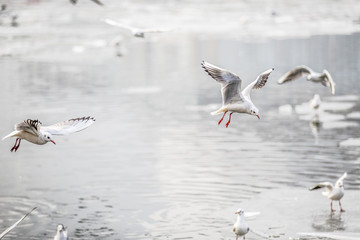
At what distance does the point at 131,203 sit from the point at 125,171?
2.35 metres

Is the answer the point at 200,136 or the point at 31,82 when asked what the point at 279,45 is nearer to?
the point at 31,82

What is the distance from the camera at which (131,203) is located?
13539mm

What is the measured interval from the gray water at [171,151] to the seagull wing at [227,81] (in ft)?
8.29

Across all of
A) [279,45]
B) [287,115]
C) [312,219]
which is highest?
[279,45]

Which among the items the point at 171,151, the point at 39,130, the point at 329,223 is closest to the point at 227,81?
the point at 39,130

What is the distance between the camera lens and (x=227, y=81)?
9844 mm

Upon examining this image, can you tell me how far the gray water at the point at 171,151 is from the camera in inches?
492

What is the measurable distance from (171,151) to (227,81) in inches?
307

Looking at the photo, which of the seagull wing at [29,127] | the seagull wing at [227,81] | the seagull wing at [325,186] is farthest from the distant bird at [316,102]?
the seagull wing at [29,127]

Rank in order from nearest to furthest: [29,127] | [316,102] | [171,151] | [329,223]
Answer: [29,127] → [329,223] → [171,151] → [316,102]

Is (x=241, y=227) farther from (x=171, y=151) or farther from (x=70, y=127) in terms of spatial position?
(x=171, y=151)

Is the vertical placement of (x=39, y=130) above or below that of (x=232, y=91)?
below

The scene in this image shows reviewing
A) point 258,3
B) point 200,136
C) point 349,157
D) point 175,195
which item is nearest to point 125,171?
point 175,195

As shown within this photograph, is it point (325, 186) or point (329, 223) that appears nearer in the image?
point (329, 223)
